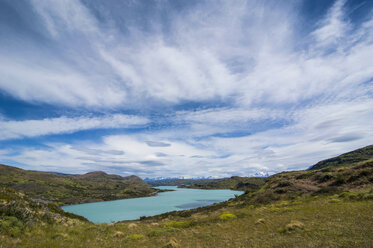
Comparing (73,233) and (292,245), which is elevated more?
(292,245)

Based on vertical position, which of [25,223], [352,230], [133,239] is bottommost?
[133,239]

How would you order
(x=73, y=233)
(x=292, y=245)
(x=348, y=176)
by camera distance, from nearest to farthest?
1. (x=292, y=245)
2. (x=73, y=233)
3. (x=348, y=176)

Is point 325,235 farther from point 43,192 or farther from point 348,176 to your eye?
point 43,192

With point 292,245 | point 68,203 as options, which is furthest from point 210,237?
point 68,203

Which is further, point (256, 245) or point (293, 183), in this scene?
point (293, 183)

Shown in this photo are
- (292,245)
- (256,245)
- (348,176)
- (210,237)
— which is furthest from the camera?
(348,176)

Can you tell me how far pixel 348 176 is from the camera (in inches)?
1494

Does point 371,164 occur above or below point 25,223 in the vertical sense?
above

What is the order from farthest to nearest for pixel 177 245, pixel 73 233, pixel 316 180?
1. pixel 316 180
2. pixel 73 233
3. pixel 177 245

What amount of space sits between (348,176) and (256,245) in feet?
131

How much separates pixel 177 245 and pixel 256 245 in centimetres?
521

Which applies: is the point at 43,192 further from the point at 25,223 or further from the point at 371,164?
the point at 371,164

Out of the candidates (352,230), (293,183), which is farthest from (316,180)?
(352,230)

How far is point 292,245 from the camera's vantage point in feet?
33.7
